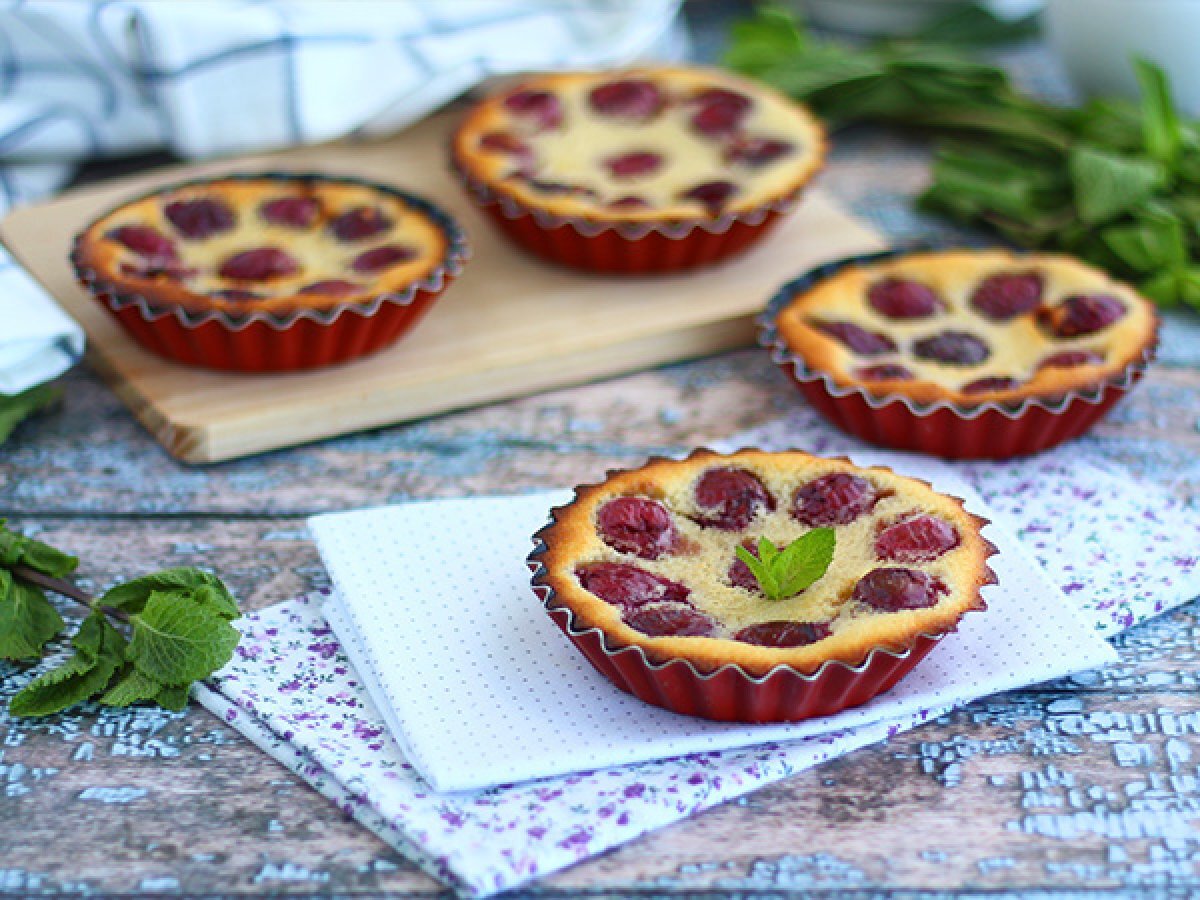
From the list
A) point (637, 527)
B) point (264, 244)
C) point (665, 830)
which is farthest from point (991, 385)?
point (264, 244)

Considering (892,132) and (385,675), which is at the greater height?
(385,675)

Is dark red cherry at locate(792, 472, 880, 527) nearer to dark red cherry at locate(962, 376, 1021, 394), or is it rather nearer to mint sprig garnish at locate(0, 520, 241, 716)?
dark red cherry at locate(962, 376, 1021, 394)

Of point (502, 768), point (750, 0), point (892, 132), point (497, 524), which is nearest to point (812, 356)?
point (497, 524)

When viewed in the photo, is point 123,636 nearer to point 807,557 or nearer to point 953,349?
point 807,557

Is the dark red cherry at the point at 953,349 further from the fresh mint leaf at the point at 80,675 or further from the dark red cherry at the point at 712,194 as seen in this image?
the fresh mint leaf at the point at 80,675

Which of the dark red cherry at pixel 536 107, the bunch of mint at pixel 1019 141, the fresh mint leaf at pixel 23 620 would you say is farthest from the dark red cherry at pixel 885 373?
the fresh mint leaf at pixel 23 620

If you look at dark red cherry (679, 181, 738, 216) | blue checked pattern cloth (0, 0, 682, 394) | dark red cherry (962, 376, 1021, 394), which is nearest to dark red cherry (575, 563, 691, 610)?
dark red cherry (962, 376, 1021, 394)

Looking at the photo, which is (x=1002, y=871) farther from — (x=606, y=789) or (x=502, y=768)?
(x=502, y=768)
